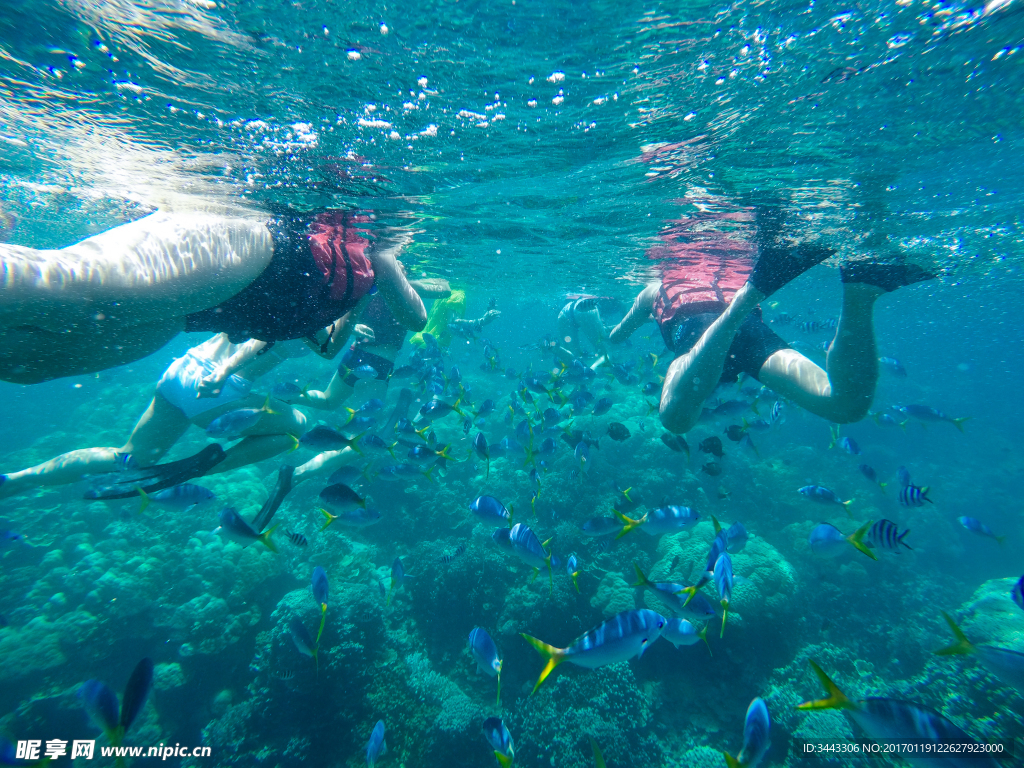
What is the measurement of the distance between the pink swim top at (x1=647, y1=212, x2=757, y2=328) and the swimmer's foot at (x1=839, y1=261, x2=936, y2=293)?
230 cm

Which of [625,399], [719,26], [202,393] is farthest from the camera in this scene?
[625,399]

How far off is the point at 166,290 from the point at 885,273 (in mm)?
5548

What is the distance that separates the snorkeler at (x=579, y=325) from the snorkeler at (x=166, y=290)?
7.12 m

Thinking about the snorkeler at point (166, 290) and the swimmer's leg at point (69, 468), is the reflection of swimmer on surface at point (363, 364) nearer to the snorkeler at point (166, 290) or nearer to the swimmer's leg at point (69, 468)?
the swimmer's leg at point (69, 468)

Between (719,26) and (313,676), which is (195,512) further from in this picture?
(719,26)

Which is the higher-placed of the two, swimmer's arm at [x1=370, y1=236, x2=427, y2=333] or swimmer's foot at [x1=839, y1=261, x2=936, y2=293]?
swimmer's foot at [x1=839, y1=261, x2=936, y2=293]

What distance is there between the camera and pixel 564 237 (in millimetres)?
13258

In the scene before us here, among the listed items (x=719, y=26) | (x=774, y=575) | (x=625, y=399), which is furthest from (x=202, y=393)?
(x=625, y=399)

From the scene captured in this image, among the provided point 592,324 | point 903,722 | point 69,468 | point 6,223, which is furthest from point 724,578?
point 6,223

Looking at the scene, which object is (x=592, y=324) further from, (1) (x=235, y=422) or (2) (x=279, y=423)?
(1) (x=235, y=422)

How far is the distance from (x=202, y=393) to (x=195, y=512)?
9.05 m

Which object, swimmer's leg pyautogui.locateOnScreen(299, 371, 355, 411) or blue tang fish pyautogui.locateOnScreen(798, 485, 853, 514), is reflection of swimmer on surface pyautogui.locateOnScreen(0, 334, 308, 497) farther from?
blue tang fish pyautogui.locateOnScreen(798, 485, 853, 514)

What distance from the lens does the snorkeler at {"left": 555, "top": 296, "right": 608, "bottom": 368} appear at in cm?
1079

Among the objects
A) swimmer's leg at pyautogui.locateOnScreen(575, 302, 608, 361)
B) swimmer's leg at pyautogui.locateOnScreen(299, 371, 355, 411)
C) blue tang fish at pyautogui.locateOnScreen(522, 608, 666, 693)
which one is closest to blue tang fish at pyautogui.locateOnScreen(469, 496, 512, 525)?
blue tang fish at pyautogui.locateOnScreen(522, 608, 666, 693)
